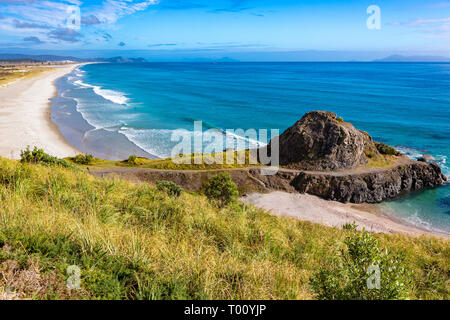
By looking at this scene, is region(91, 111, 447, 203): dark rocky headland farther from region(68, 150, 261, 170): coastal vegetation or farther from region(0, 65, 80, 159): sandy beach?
region(0, 65, 80, 159): sandy beach

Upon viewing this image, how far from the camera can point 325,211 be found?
2516 centimetres

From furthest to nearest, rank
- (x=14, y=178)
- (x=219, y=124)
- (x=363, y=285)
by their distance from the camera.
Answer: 1. (x=219, y=124)
2. (x=14, y=178)
3. (x=363, y=285)

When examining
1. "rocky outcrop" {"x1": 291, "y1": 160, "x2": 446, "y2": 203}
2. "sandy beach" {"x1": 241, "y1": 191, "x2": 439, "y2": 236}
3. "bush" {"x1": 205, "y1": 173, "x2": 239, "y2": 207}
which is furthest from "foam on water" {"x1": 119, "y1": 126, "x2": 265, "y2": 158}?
"bush" {"x1": 205, "y1": 173, "x2": 239, "y2": 207}

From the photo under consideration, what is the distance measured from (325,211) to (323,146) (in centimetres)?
778

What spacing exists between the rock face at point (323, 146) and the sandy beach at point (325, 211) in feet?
13.2

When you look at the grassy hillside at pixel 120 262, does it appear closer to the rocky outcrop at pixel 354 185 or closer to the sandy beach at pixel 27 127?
the sandy beach at pixel 27 127

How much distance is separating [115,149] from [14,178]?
1344 inches

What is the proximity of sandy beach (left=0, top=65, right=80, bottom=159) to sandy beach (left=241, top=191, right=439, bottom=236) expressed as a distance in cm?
2120

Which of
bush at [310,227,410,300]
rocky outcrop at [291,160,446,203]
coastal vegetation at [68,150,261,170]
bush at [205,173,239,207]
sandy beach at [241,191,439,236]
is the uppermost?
bush at [310,227,410,300]

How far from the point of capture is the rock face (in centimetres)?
2894

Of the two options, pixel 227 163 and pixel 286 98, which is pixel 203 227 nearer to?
pixel 227 163

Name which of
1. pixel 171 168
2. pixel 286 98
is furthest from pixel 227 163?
pixel 286 98

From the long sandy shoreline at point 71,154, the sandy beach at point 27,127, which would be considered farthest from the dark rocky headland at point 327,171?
the sandy beach at point 27,127
